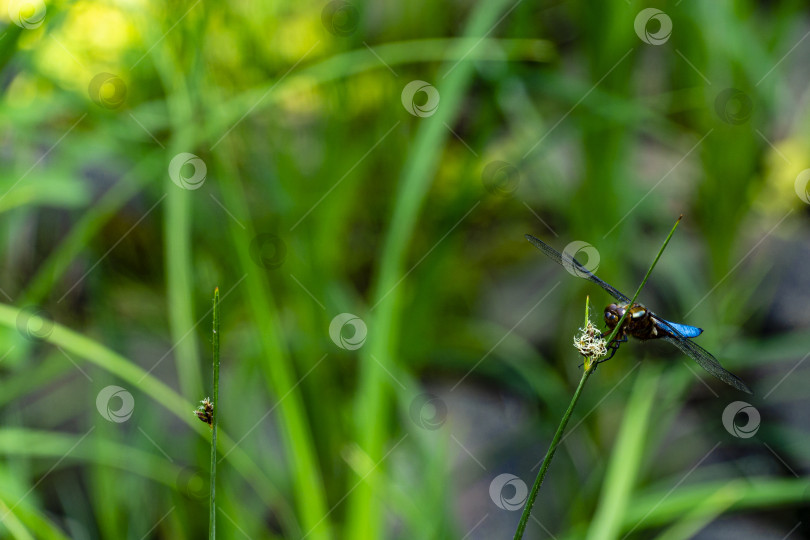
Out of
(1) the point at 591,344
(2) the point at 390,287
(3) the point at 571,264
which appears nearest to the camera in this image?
(1) the point at 591,344

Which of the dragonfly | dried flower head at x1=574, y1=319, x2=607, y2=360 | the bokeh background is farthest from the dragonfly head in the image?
the bokeh background

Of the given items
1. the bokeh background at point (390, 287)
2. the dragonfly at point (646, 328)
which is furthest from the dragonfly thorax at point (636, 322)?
the bokeh background at point (390, 287)

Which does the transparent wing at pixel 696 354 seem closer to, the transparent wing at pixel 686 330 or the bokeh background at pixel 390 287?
the transparent wing at pixel 686 330

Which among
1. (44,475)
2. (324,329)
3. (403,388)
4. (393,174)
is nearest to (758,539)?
(403,388)

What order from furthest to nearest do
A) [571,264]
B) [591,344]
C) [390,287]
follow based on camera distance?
[390,287] < [571,264] < [591,344]

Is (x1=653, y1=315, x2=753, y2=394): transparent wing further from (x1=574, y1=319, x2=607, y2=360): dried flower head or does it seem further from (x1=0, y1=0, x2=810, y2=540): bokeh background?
(x1=0, y1=0, x2=810, y2=540): bokeh background

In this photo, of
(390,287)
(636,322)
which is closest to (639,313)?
(636,322)

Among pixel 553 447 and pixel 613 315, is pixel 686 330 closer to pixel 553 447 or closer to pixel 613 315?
pixel 613 315

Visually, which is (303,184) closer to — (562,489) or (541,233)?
(541,233)
